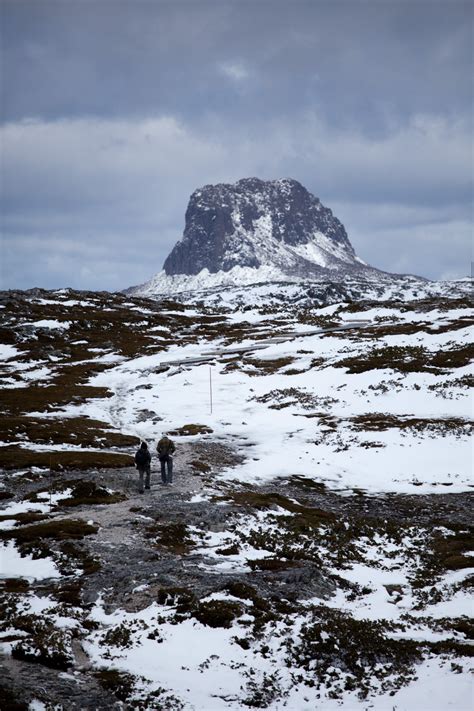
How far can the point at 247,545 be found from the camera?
20.7m

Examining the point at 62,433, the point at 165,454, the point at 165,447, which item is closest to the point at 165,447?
the point at 165,447

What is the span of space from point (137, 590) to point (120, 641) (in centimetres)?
285

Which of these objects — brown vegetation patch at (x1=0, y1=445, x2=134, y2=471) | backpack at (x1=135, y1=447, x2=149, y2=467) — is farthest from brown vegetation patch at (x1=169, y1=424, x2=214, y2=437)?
backpack at (x1=135, y1=447, x2=149, y2=467)

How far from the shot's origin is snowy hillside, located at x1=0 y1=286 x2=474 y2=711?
39.6ft

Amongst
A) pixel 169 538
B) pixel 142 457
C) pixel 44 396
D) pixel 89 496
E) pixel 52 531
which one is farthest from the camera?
pixel 44 396

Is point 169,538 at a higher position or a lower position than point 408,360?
lower

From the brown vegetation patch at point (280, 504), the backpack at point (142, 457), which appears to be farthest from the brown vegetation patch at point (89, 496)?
the brown vegetation patch at point (280, 504)

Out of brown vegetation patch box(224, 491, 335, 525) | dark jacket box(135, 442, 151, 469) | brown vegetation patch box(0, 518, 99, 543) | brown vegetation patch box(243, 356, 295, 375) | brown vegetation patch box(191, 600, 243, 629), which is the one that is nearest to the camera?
brown vegetation patch box(191, 600, 243, 629)

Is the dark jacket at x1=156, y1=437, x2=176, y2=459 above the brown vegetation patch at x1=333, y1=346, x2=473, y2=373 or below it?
below

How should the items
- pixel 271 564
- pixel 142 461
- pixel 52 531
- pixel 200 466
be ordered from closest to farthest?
pixel 271 564
pixel 52 531
pixel 142 461
pixel 200 466

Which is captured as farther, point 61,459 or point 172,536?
point 61,459

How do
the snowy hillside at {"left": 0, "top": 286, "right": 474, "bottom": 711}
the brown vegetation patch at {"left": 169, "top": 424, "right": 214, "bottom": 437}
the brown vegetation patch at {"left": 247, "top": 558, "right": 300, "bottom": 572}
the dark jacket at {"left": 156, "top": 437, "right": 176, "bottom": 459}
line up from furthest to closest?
1. the brown vegetation patch at {"left": 169, "top": 424, "right": 214, "bottom": 437}
2. the dark jacket at {"left": 156, "top": 437, "right": 176, "bottom": 459}
3. the brown vegetation patch at {"left": 247, "top": 558, "right": 300, "bottom": 572}
4. the snowy hillside at {"left": 0, "top": 286, "right": 474, "bottom": 711}

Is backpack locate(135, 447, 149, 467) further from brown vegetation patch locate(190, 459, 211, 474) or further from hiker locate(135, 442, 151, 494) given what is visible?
brown vegetation patch locate(190, 459, 211, 474)

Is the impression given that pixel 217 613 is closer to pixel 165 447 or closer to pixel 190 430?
pixel 165 447
